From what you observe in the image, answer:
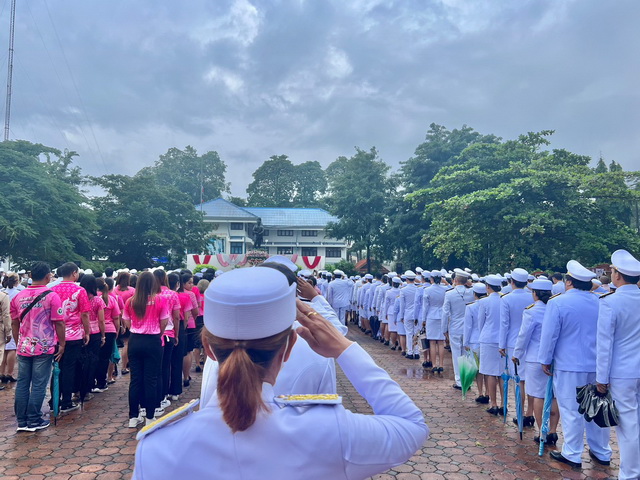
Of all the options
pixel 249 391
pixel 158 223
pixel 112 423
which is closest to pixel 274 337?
pixel 249 391

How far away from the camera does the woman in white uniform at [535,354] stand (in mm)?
5355

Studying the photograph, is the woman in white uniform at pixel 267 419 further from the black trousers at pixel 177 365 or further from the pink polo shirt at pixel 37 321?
the black trousers at pixel 177 365

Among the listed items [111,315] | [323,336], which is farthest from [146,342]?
[323,336]

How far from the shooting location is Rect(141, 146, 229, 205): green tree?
205 ft

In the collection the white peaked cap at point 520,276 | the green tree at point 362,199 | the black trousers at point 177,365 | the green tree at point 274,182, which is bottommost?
the black trousers at point 177,365

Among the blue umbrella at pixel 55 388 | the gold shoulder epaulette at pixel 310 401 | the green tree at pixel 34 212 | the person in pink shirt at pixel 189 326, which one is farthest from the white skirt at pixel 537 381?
the green tree at pixel 34 212

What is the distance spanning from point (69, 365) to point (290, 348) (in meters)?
5.52

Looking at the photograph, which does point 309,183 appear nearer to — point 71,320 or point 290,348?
point 71,320

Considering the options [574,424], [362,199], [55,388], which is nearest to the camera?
[574,424]

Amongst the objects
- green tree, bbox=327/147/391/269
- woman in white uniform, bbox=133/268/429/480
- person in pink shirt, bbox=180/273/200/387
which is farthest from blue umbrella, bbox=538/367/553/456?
green tree, bbox=327/147/391/269

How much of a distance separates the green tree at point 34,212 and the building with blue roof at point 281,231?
2325 centimetres

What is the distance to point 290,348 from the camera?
1542mm

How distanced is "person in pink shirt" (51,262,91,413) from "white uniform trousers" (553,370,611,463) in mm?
5492

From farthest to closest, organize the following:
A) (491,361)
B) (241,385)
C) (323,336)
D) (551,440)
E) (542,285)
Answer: (491,361), (542,285), (551,440), (323,336), (241,385)
